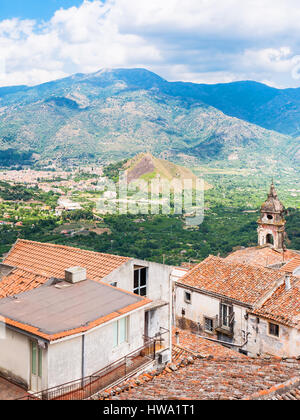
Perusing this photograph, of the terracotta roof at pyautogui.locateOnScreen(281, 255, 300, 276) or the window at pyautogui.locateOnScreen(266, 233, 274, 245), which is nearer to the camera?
the terracotta roof at pyautogui.locateOnScreen(281, 255, 300, 276)

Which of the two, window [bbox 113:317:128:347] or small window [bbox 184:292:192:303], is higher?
window [bbox 113:317:128:347]

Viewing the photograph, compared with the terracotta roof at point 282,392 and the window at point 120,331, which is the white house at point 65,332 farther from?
the terracotta roof at point 282,392

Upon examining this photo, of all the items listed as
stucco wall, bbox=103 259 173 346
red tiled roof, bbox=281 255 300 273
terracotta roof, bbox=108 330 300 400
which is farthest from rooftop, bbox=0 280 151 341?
red tiled roof, bbox=281 255 300 273

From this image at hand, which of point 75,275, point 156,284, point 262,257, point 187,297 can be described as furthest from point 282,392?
point 262,257

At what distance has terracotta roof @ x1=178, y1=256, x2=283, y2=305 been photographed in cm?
1661

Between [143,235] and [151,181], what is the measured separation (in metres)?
57.1

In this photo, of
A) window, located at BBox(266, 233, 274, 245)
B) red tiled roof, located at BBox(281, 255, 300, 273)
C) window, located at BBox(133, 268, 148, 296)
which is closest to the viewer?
window, located at BBox(133, 268, 148, 296)

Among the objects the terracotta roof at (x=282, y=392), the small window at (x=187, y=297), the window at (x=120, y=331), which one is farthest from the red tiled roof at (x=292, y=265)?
the window at (x=120, y=331)

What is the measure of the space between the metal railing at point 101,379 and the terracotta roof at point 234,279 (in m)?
7.79

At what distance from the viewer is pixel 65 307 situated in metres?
8.35

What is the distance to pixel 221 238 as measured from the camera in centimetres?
7338

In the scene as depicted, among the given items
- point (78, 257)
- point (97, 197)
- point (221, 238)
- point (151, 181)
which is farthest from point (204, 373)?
point (151, 181)

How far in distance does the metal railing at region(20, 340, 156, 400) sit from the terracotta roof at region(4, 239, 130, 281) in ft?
6.62

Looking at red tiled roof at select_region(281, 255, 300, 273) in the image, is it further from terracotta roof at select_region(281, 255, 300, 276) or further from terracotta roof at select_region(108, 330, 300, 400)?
terracotta roof at select_region(108, 330, 300, 400)
